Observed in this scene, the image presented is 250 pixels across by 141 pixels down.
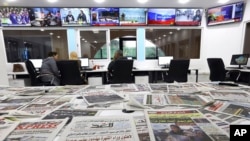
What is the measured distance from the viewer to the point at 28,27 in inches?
158

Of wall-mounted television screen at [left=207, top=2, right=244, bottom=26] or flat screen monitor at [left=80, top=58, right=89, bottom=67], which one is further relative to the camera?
flat screen monitor at [left=80, top=58, right=89, bottom=67]

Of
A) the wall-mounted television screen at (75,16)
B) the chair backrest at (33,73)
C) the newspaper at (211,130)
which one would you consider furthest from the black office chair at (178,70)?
the chair backrest at (33,73)

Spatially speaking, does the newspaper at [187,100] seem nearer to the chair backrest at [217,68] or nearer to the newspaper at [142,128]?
the newspaper at [142,128]

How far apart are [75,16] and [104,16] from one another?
0.76 meters

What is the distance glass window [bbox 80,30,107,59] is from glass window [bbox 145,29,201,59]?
1310 millimetres

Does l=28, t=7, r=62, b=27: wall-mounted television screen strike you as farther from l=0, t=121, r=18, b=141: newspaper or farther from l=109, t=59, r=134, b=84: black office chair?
l=0, t=121, r=18, b=141: newspaper

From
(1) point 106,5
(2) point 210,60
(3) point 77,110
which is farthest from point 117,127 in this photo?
(1) point 106,5

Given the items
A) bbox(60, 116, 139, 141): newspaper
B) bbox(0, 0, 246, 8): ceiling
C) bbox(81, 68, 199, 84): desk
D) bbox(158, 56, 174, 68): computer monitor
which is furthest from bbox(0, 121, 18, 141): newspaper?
bbox(158, 56, 174, 68): computer monitor

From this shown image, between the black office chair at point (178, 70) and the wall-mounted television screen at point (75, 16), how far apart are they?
2.47 meters

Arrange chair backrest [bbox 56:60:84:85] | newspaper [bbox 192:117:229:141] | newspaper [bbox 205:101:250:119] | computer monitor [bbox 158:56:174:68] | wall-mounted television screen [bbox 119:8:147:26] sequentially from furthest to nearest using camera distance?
computer monitor [bbox 158:56:174:68] → wall-mounted television screen [bbox 119:8:147:26] → chair backrest [bbox 56:60:84:85] → newspaper [bbox 205:101:250:119] → newspaper [bbox 192:117:229:141]

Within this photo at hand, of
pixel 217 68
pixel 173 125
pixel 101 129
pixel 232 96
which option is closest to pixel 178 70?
pixel 217 68

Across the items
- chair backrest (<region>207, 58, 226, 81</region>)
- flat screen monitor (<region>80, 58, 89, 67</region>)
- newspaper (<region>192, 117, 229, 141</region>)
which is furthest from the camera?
flat screen monitor (<region>80, 58, 89, 67</region>)

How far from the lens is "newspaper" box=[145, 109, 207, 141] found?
1.86ft

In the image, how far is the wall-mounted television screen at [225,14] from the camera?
11.9 ft
